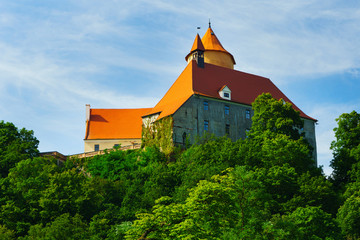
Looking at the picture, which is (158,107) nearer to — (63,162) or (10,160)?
(63,162)

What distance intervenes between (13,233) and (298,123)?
25.9 m

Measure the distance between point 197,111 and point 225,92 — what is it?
4929mm

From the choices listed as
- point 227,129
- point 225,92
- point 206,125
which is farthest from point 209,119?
point 225,92

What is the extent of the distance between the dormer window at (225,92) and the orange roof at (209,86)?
1.42ft

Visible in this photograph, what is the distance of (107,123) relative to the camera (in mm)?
68188

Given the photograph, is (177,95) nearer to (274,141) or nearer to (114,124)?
(114,124)

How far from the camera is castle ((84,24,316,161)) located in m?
53.7

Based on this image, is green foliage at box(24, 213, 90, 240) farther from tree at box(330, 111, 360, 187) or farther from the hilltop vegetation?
tree at box(330, 111, 360, 187)

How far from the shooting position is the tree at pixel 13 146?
50.5 m

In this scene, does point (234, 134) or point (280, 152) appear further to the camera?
point (234, 134)

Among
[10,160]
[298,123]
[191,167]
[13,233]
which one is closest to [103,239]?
[13,233]

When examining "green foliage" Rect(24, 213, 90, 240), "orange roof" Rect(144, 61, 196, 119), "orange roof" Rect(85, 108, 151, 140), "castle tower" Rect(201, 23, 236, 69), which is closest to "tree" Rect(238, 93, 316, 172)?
"orange roof" Rect(144, 61, 196, 119)

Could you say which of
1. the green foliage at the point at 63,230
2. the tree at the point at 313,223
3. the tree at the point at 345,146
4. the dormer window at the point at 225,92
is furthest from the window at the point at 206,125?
the green foliage at the point at 63,230

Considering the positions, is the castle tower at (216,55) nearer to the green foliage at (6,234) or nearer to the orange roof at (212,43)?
the orange roof at (212,43)
